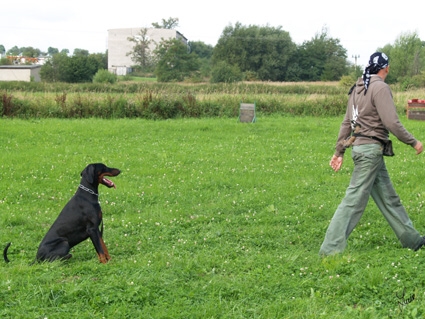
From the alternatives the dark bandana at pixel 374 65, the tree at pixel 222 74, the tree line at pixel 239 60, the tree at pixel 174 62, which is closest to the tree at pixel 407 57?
the tree line at pixel 239 60

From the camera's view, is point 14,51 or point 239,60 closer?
point 239,60

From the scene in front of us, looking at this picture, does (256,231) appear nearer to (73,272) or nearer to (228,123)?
(73,272)

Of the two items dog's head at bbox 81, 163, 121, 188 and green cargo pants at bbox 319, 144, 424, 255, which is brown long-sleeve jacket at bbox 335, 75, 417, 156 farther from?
dog's head at bbox 81, 163, 121, 188

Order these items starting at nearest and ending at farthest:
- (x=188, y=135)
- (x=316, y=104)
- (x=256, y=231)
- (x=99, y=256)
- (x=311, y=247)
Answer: (x=99, y=256)
(x=311, y=247)
(x=256, y=231)
(x=188, y=135)
(x=316, y=104)

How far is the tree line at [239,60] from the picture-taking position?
62.8 m

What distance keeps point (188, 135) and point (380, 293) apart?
38.4 feet

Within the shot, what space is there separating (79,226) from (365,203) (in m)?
3.37

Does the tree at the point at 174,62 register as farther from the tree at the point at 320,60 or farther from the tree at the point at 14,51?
the tree at the point at 14,51

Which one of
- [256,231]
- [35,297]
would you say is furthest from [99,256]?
[256,231]

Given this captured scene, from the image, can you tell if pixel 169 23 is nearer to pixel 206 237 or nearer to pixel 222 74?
pixel 222 74

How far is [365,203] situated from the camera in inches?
219

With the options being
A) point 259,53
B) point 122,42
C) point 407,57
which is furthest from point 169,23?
point 407,57

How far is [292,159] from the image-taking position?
1190 centimetres

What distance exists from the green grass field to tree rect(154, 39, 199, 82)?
49.1 metres
